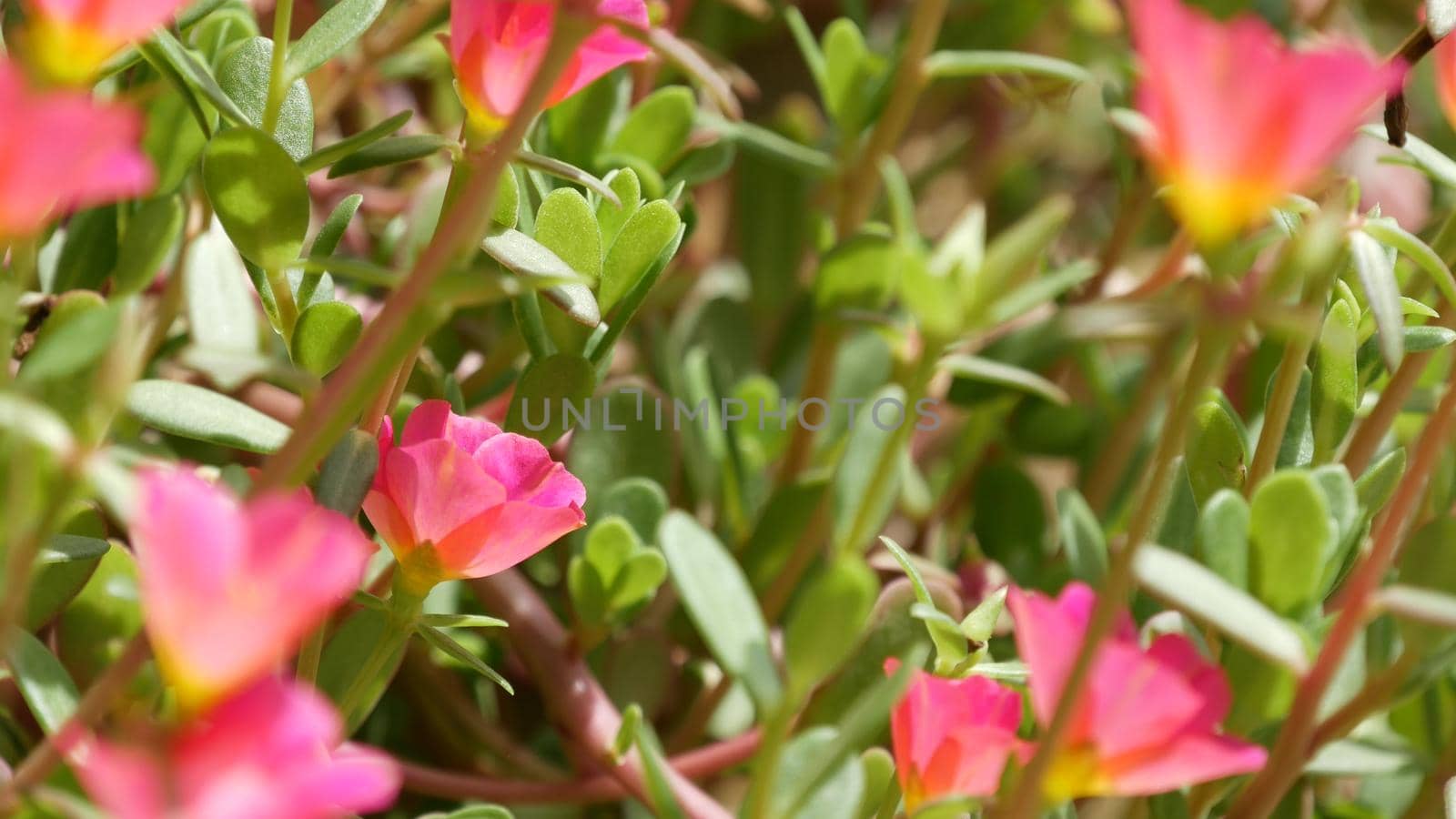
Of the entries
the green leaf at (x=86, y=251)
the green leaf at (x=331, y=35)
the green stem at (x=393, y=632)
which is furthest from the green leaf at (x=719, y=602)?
the green leaf at (x=86, y=251)

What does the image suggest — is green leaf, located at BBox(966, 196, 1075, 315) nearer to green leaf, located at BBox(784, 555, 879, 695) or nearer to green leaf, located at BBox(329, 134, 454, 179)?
green leaf, located at BBox(784, 555, 879, 695)

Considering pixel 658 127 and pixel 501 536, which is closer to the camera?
pixel 501 536

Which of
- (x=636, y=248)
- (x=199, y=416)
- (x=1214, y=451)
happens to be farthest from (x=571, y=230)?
(x=1214, y=451)

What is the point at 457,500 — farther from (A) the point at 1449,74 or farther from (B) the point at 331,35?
(A) the point at 1449,74

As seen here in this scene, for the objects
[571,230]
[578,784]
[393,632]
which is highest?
[571,230]

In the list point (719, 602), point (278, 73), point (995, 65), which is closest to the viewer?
point (719, 602)

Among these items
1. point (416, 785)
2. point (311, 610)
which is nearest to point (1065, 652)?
point (311, 610)
